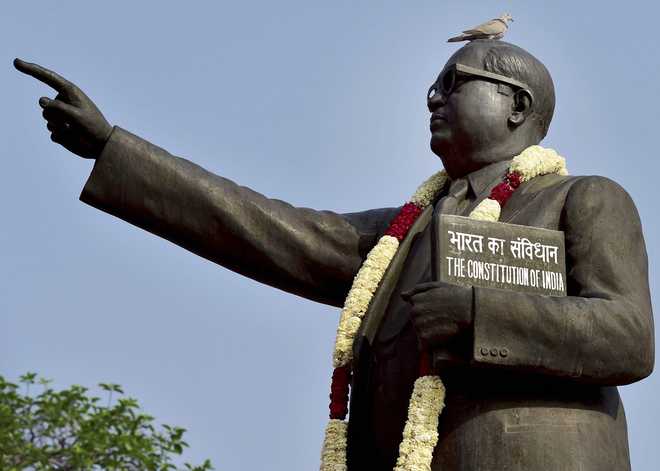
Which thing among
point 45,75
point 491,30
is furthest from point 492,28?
point 45,75

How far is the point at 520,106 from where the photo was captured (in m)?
8.12

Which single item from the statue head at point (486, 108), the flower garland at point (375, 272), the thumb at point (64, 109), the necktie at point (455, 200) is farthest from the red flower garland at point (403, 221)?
the thumb at point (64, 109)

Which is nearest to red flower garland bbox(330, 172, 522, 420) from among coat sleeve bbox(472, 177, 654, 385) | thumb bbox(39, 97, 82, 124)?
coat sleeve bbox(472, 177, 654, 385)

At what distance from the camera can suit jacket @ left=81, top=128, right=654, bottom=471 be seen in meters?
7.09

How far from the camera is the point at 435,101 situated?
26.7 ft

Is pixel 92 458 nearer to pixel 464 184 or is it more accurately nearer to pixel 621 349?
pixel 464 184

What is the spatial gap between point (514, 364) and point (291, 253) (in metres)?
1.56

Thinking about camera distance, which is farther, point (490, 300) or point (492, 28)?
point (492, 28)

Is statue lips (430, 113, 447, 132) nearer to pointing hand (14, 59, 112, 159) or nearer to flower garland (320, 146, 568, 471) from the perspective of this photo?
flower garland (320, 146, 568, 471)

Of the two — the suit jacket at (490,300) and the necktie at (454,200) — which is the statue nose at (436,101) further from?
the suit jacket at (490,300)

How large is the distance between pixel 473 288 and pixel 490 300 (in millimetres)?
92

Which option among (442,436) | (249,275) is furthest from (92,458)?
(442,436)

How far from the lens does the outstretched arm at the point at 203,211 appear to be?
→ 7977mm

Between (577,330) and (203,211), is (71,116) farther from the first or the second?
(577,330)
